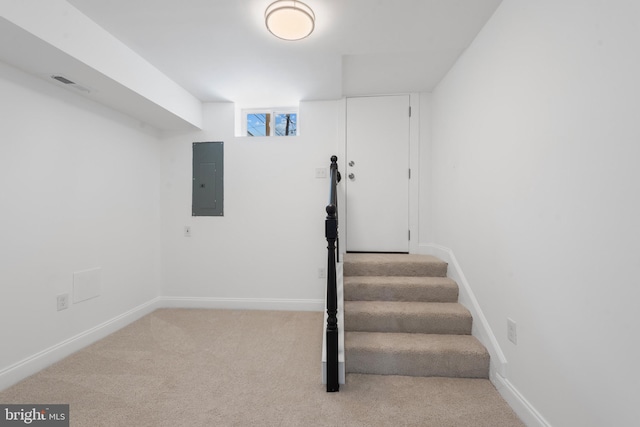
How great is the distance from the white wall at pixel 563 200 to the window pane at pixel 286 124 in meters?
1.91

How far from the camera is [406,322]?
2.10 meters

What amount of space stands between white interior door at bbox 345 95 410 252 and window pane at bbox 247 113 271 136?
3.21ft

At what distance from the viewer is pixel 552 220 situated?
128 cm

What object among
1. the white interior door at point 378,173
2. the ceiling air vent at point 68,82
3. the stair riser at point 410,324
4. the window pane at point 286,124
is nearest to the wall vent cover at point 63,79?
the ceiling air vent at point 68,82

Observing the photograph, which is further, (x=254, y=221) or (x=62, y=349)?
(x=254, y=221)

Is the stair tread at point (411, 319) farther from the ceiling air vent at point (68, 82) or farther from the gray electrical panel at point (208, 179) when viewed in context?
the ceiling air vent at point (68, 82)

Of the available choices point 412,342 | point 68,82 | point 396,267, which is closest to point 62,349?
point 68,82

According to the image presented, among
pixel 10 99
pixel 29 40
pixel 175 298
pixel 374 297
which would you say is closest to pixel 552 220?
pixel 374 297

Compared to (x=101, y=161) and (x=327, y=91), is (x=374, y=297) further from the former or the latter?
(x=101, y=161)

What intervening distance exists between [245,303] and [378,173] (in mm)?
2111

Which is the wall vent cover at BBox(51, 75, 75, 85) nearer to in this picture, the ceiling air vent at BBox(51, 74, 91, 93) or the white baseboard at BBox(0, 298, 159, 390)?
the ceiling air vent at BBox(51, 74, 91, 93)

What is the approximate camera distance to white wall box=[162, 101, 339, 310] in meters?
3.08

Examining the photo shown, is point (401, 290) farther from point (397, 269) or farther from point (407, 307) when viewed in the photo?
point (397, 269)

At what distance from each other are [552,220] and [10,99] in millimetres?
3237
